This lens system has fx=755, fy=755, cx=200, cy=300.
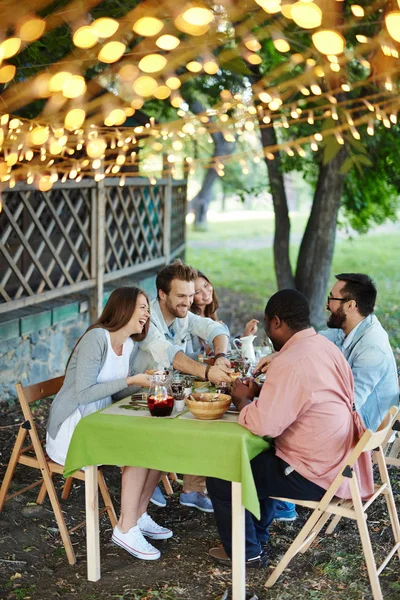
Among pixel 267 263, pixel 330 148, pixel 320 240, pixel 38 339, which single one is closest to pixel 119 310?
pixel 330 148

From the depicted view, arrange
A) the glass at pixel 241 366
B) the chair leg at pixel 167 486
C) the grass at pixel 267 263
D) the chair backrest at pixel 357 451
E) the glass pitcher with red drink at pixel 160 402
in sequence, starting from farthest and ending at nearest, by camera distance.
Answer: the grass at pixel 267 263 → the chair leg at pixel 167 486 → the glass at pixel 241 366 → the glass pitcher with red drink at pixel 160 402 → the chair backrest at pixel 357 451

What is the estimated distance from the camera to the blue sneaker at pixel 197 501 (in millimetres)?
4164

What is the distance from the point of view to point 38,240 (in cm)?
898

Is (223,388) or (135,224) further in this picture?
(135,224)

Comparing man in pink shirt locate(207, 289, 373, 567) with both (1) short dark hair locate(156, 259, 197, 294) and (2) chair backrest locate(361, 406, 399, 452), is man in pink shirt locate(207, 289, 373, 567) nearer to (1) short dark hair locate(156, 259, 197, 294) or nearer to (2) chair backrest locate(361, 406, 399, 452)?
(2) chair backrest locate(361, 406, 399, 452)

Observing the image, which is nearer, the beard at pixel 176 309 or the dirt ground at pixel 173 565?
the dirt ground at pixel 173 565

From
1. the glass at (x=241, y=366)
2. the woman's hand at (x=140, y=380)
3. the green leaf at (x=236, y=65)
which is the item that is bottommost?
the glass at (x=241, y=366)

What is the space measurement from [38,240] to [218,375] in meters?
5.69

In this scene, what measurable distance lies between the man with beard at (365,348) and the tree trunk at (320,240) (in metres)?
4.68

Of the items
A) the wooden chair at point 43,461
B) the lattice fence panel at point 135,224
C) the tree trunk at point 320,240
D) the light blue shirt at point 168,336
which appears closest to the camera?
the wooden chair at point 43,461

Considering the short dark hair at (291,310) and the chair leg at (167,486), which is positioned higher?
the short dark hair at (291,310)

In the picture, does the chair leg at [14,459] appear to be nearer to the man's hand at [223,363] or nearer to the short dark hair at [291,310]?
the man's hand at [223,363]

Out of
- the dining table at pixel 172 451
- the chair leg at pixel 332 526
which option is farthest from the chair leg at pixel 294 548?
the chair leg at pixel 332 526

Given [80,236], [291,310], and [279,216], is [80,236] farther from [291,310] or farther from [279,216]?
[291,310]
